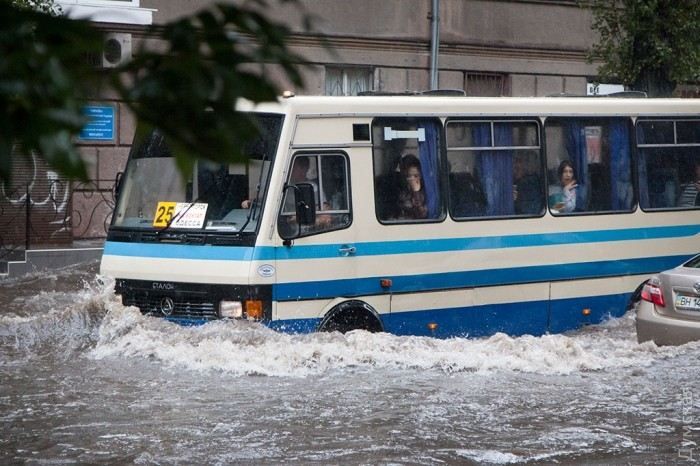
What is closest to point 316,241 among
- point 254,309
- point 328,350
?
point 254,309

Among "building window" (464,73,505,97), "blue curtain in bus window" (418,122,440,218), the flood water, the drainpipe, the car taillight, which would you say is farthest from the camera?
"building window" (464,73,505,97)

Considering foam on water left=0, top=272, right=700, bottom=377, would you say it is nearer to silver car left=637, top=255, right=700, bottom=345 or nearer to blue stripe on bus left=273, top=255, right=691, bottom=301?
silver car left=637, top=255, right=700, bottom=345

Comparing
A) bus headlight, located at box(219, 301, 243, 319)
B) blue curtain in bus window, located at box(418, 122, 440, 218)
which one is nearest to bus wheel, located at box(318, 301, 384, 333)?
bus headlight, located at box(219, 301, 243, 319)

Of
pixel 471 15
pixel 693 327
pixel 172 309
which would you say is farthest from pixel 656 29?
pixel 172 309

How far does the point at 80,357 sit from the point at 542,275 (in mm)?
4627

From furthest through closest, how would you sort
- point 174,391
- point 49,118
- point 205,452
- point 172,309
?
point 172,309, point 174,391, point 205,452, point 49,118

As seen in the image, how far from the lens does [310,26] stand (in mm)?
2803

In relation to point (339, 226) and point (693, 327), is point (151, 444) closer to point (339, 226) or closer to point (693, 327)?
point (339, 226)

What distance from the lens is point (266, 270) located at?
10.7 meters

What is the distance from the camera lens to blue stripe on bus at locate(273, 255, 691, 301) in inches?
432

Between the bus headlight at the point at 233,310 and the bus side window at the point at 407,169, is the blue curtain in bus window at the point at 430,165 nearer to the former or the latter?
the bus side window at the point at 407,169

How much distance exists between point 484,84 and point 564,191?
1379cm

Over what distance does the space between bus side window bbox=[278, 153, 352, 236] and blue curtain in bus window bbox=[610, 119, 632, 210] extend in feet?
12.1

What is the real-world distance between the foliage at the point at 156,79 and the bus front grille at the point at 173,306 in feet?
26.3
